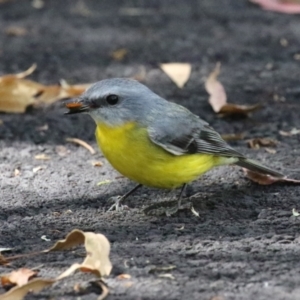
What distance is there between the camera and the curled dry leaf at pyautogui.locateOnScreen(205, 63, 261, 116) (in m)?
7.21

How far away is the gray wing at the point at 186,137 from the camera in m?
5.34

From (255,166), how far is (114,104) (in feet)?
3.78

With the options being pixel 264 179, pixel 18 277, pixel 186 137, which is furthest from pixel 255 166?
pixel 18 277

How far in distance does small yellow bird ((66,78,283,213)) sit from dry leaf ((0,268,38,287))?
1.26m

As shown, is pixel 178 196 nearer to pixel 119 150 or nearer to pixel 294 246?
pixel 119 150

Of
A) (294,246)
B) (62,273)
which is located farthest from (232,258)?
(62,273)

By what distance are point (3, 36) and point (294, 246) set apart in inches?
229

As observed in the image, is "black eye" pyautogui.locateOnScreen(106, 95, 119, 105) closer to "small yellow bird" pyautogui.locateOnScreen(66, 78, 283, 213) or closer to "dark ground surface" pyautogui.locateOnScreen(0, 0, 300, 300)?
"small yellow bird" pyautogui.locateOnScreen(66, 78, 283, 213)

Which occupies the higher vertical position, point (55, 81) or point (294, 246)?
point (294, 246)

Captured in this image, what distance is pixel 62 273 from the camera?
4.21m

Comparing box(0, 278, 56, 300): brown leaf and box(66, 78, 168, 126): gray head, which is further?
box(66, 78, 168, 126): gray head

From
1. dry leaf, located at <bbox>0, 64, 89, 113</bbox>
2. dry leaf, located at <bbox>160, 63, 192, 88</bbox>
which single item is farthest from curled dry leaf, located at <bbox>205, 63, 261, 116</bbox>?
dry leaf, located at <bbox>0, 64, 89, 113</bbox>

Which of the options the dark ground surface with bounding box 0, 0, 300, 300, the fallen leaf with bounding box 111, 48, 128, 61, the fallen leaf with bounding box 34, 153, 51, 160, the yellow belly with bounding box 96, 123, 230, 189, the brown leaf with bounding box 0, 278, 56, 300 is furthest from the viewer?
the fallen leaf with bounding box 111, 48, 128, 61

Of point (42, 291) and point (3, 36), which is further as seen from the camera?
point (3, 36)
